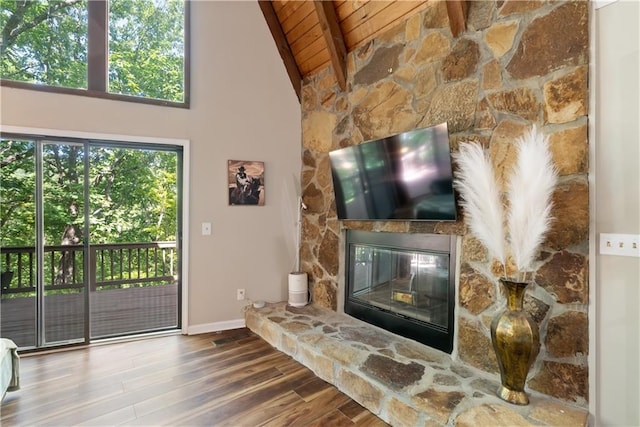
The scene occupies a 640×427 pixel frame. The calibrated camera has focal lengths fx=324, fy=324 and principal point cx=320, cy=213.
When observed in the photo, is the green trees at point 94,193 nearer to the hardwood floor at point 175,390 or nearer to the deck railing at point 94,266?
the deck railing at point 94,266

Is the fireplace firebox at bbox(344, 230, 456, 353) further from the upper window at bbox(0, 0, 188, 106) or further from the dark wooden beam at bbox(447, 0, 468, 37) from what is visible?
the upper window at bbox(0, 0, 188, 106)

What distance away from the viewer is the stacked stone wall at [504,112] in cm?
177

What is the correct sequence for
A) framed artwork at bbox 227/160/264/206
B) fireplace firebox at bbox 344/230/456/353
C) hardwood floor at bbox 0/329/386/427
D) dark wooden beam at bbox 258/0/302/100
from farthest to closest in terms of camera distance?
dark wooden beam at bbox 258/0/302/100 → framed artwork at bbox 227/160/264/206 → fireplace firebox at bbox 344/230/456/353 → hardwood floor at bbox 0/329/386/427

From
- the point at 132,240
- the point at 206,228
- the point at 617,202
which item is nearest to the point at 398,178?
the point at 617,202

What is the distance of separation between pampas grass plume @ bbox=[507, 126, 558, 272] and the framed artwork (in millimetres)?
2633

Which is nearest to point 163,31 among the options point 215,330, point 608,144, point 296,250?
point 296,250

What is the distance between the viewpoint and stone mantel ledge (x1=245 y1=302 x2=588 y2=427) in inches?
66.7

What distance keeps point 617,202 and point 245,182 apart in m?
3.12

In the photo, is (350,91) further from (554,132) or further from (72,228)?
(72,228)

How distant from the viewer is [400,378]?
2078 mm

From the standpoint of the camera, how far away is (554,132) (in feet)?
6.10

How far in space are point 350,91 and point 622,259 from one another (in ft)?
8.32

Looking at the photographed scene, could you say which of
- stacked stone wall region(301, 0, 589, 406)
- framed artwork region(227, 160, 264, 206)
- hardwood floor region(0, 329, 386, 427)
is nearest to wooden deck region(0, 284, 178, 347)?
hardwood floor region(0, 329, 386, 427)

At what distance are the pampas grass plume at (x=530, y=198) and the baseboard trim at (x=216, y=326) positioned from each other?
287 centimetres
